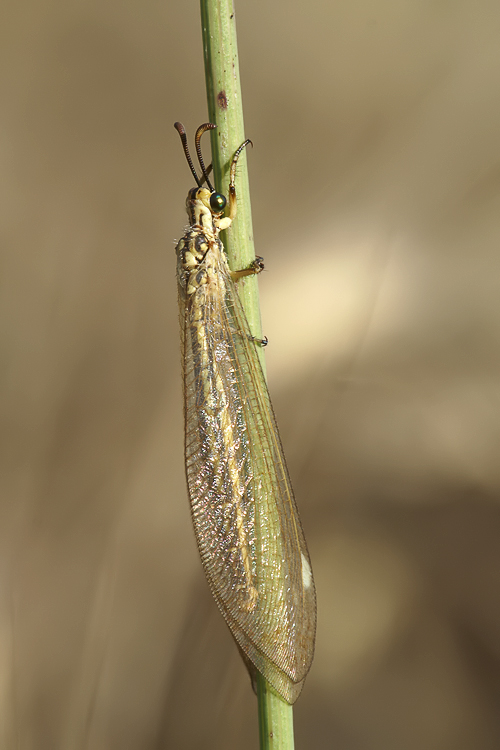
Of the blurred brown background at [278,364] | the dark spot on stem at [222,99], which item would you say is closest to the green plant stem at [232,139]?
the dark spot on stem at [222,99]

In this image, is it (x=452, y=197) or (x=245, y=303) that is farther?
(x=452, y=197)

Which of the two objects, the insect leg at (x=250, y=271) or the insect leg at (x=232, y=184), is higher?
the insect leg at (x=232, y=184)

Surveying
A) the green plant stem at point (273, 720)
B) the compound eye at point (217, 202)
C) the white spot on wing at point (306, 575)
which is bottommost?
the green plant stem at point (273, 720)

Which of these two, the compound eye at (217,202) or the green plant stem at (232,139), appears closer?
the green plant stem at (232,139)

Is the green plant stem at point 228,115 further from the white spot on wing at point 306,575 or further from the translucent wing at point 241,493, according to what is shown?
the white spot on wing at point 306,575

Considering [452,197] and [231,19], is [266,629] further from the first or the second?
[452,197]

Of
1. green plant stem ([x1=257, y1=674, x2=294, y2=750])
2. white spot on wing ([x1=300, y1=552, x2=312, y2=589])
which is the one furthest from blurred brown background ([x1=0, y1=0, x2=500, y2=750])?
green plant stem ([x1=257, y1=674, x2=294, y2=750])

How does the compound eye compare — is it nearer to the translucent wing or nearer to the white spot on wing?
the translucent wing

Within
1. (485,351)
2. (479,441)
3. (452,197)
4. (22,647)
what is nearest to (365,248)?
(452,197)
